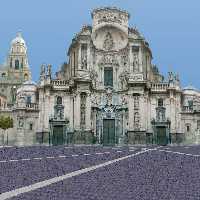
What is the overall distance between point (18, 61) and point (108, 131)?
47975mm

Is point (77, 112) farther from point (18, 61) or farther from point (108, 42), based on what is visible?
point (18, 61)

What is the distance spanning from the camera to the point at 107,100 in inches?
2360

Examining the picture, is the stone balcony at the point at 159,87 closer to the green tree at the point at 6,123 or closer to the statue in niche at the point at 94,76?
the statue in niche at the point at 94,76

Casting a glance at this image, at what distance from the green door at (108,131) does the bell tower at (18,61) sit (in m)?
43.7

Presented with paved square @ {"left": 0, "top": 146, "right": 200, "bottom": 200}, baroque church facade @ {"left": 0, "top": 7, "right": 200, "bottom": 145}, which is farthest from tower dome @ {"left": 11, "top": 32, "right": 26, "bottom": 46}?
paved square @ {"left": 0, "top": 146, "right": 200, "bottom": 200}

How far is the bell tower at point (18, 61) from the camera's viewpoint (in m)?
99.1

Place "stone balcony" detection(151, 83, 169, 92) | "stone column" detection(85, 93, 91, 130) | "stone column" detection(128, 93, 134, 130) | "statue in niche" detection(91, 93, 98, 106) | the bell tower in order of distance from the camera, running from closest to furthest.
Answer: "stone column" detection(85, 93, 91, 130)
"stone column" detection(128, 93, 134, 130)
"statue in niche" detection(91, 93, 98, 106)
"stone balcony" detection(151, 83, 169, 92)
the bell tower

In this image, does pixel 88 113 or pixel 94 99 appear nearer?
pixel 88 113

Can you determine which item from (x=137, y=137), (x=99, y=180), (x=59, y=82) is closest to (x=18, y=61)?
(x=59, y=82)

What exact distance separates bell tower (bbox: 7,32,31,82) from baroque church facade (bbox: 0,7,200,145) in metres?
36.8

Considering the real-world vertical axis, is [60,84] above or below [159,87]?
above

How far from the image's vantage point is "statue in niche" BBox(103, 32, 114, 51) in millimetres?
61938

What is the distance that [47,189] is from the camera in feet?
43.4

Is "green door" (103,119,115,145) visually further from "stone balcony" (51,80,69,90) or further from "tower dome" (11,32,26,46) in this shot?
"tower dome" (11,32,26,46)
